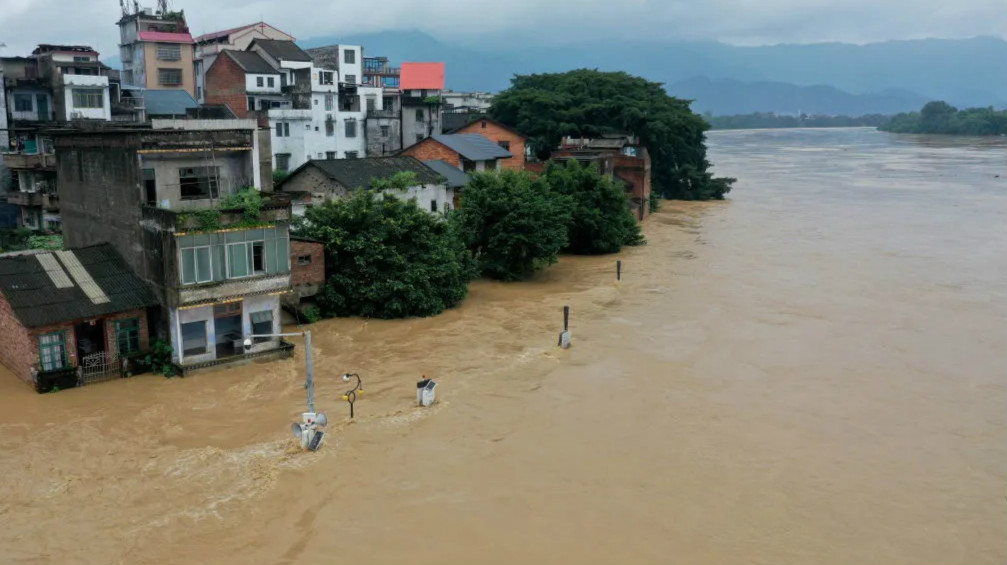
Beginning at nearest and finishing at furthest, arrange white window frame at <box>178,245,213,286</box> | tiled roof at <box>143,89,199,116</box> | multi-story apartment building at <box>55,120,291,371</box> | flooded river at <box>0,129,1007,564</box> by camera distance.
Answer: flooded river at <box>0,129,1007,564</box>
white window frame at <box>178,245,213,286</box>
multi-story apartment building at <box>55,120,291,371</box>
tiled roof at <box>143,89,199,116</box>

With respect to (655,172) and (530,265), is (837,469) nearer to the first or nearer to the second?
(530,265)

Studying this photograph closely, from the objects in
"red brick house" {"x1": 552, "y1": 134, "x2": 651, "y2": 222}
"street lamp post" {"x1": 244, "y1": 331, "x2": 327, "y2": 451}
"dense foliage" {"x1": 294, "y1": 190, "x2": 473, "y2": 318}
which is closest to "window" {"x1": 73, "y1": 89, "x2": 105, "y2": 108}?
"dense foliage" {"x1": 294, "y1": 190, "x2": 473, "y2": 318}

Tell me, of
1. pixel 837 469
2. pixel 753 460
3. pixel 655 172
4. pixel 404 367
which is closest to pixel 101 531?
pixel 404 367

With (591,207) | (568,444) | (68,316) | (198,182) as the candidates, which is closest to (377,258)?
(198,182)

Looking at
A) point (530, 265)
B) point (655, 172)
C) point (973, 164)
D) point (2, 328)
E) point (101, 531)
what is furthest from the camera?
point (973, 164)

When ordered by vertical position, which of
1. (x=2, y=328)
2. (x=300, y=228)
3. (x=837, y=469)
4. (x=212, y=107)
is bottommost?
(x=837, y=469)

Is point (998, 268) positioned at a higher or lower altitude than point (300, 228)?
lower

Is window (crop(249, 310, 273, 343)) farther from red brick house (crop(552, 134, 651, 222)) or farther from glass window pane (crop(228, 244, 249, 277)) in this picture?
red brick house (crop(552, 134, 651, 222))

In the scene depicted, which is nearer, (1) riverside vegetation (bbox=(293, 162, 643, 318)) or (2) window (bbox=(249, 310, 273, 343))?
(2) window (bbox=(249, 310, 273, 343))

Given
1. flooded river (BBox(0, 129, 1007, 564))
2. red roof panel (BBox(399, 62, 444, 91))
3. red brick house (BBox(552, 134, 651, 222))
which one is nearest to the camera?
flooded river (BBox(0, 129, 1007, 564))
